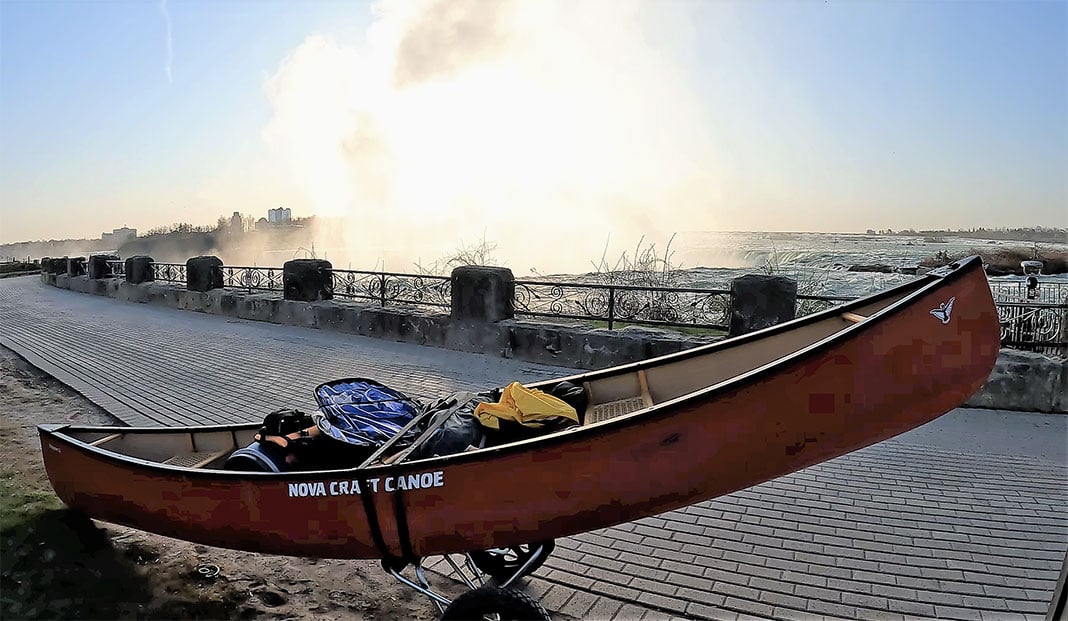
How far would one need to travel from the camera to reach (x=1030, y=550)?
408 cm

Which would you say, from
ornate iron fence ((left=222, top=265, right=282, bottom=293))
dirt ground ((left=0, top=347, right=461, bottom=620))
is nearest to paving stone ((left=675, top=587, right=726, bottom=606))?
dirt ground ((left=0, top=347, right=461, bottom=620))

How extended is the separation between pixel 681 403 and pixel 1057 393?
6541mm

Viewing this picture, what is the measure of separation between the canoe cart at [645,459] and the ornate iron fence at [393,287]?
855 cm

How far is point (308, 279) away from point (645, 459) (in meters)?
12.7

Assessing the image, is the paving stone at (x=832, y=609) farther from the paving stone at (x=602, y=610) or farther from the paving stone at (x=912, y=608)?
the paving stone at (x=602, y=610)

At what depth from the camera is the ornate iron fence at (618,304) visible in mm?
10008

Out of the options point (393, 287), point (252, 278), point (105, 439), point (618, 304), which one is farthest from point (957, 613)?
point (252, 278)

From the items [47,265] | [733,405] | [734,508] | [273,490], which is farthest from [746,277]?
[47,265]

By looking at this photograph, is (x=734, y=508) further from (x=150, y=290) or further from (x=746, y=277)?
(x=150, y=290)

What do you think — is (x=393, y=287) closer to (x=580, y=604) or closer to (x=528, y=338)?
(x=528, y=338)

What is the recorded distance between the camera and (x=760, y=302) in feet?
28.1

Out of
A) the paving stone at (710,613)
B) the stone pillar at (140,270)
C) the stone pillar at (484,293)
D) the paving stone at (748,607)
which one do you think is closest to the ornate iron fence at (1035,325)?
the paving stone at (748,607)

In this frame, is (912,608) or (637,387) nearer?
(912,608)

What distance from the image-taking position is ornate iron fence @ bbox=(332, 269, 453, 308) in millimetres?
12484
